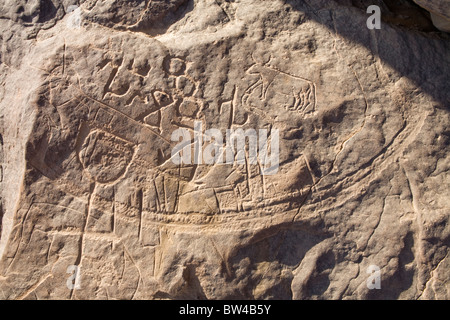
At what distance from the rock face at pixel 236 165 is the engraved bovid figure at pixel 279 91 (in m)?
0.01

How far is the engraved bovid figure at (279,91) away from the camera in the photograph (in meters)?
3.20

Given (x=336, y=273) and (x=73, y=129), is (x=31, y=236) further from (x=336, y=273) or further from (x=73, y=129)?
(x=336, y=273)

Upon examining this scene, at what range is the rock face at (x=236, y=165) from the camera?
311 cm

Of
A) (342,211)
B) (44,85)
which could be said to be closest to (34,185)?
(44,85)

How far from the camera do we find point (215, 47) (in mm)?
3264

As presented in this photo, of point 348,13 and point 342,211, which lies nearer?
point 342,211

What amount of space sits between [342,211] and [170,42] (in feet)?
5.83

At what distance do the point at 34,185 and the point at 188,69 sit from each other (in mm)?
1416

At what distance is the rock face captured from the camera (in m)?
3.11

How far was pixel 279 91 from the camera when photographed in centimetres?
322

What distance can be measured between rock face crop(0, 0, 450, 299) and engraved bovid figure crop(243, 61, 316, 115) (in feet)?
0.03

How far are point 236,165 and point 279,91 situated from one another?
630 mm

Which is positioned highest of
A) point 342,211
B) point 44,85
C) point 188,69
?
point 188,69

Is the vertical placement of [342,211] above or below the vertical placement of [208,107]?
below
